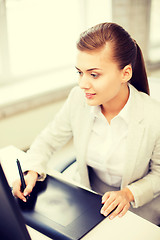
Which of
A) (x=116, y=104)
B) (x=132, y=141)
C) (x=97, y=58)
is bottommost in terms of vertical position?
(x=132, y=141)

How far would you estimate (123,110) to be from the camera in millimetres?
1214

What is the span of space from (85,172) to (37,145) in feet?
0.91

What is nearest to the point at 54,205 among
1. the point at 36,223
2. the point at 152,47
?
the point at 36,223

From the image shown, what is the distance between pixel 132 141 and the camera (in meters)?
1.18

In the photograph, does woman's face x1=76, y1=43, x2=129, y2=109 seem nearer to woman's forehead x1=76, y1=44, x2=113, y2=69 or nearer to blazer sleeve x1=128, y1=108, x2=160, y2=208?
woman's forehead x1=76, y1=44, x2=113, y2=69

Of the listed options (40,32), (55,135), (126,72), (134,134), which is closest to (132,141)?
(134,134)

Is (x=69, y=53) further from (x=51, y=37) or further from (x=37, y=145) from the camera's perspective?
(x=37, y=145)

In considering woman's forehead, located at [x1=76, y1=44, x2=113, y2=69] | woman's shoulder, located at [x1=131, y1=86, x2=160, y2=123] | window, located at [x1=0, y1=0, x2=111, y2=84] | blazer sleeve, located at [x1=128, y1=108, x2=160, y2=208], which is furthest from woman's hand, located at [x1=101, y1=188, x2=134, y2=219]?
window, located at [x1=0, y1=0, x2=111, y2=84]

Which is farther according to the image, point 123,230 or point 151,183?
point 151,183

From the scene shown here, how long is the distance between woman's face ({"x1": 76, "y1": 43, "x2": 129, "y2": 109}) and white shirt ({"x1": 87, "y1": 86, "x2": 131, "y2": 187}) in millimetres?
130

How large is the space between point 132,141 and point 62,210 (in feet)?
1.51

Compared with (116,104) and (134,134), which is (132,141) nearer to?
(134,134)

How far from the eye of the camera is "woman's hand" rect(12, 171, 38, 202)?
0.96 metres

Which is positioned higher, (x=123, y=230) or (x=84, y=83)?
(x=84, y=83)
